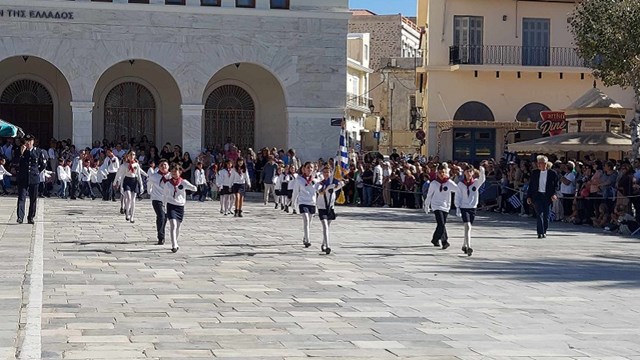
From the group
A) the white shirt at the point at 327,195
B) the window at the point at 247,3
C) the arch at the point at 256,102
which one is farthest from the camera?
the arch at the point at 256,102

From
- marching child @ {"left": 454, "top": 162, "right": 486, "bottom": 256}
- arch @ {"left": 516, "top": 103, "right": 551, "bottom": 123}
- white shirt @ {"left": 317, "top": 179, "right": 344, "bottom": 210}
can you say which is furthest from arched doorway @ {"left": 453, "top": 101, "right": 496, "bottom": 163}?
white shirt @ {"left": 317, "top": 179, "right": 344, "bottom": 210}

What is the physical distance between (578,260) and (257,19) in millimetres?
22272

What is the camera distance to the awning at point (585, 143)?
3414 centimetres

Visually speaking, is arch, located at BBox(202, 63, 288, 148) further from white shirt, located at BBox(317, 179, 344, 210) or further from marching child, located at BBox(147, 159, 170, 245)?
white shirt, located at BBox(317, 179, 344, 210)

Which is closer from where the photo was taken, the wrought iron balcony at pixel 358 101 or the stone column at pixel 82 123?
the stone column at pixel 82 123

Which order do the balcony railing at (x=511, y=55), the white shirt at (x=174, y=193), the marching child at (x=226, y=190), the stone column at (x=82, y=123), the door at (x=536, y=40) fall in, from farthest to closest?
the door at (x=536, y=40) < the balcony railing at (x=511, y=55) < the stone column at (x=82, y=123) < the marching child at (x=226, y=190) < the white shirt at (x=174, y=193)

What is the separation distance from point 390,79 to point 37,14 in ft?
134

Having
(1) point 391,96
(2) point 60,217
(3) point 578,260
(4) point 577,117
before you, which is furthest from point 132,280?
(1) point 391,96

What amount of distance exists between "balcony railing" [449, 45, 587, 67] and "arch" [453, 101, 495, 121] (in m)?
1.73

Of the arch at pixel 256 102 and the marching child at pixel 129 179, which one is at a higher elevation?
the arch at pixel 256 102

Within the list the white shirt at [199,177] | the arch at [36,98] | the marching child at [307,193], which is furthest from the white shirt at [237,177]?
the arch at [36,98]

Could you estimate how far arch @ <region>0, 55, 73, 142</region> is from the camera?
41.1 meters

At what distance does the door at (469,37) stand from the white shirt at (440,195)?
25.3 m

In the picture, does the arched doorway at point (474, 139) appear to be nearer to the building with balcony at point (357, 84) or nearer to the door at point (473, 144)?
the door at point (473, 144)
